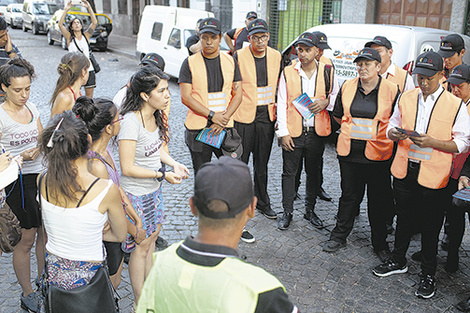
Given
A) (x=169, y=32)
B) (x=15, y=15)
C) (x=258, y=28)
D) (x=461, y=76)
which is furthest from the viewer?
(x=15, y=15)

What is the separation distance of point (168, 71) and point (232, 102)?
31.9ft

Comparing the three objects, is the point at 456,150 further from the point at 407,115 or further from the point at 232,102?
the point at 232,102

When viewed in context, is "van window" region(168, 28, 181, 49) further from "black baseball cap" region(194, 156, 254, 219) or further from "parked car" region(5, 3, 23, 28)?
"parked car" region(5, 3, 23, 28)

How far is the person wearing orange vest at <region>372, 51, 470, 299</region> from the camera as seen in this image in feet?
12.8

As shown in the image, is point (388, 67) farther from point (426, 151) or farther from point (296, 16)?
point (296, 16)

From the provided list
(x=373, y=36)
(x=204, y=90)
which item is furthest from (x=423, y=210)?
(x=373, y=36)

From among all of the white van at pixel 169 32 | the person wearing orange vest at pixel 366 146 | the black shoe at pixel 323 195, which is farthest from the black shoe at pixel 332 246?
the white van at pixel 169 32

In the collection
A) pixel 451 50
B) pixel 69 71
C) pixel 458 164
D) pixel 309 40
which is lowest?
pixel 458 164

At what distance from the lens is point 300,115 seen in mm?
5125

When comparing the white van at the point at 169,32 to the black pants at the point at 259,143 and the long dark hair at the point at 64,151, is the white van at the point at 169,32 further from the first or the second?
the long dark hair at the point at 64,151

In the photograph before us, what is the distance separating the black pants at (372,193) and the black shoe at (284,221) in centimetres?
73

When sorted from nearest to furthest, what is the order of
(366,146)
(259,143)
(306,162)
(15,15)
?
(366,146) → (306,162) → (259,143) → (15,15)

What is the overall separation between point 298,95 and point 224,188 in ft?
11.7

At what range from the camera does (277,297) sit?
159 centimetres
